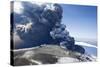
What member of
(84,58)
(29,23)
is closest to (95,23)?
(84,58)

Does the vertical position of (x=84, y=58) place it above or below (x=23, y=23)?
below

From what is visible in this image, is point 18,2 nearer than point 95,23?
Yes

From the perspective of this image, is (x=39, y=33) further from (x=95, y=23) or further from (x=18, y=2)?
(x=95, y=23)

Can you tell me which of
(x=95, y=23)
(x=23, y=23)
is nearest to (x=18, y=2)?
(x=23, y=23)

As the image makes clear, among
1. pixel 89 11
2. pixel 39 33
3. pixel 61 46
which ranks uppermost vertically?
pixel 89 11
